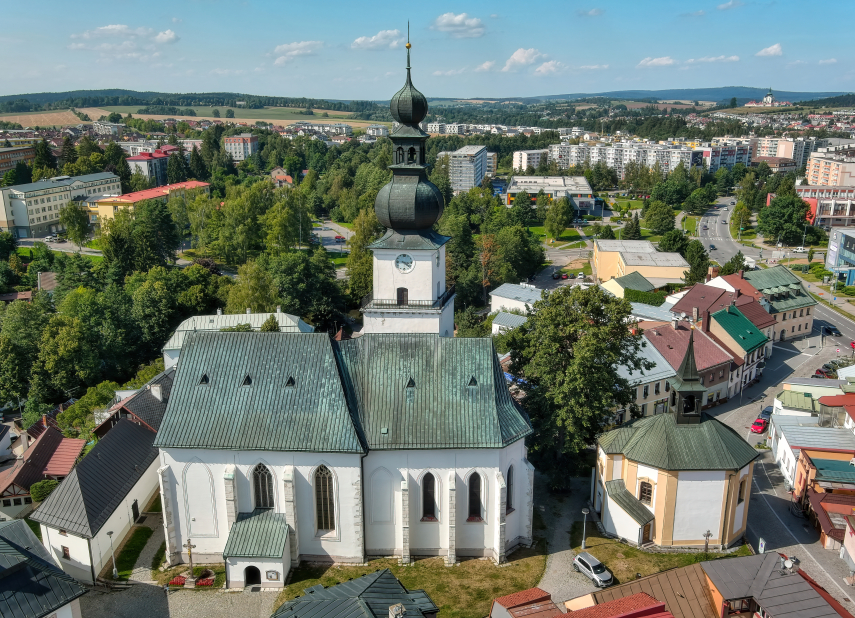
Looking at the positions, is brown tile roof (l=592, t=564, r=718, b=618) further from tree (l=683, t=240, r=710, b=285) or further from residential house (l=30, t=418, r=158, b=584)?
tree (l=683, t=240, r=710, b=285)

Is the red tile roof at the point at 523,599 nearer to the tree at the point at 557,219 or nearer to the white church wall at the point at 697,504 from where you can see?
the white church wall at the point at 697,504

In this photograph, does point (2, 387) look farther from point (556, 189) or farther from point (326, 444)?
point (556, 189)

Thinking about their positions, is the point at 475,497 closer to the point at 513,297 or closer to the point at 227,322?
the point at 227,322

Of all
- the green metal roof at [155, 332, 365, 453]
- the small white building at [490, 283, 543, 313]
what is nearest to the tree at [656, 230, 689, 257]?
the small white building at [490, 283, 543, 313]

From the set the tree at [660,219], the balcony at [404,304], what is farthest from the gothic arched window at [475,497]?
the tree at [660,219]

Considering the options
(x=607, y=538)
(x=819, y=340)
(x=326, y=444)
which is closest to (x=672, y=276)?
(x=819, y=340)

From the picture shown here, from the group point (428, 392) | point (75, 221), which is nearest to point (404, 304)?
point (428, 392)
